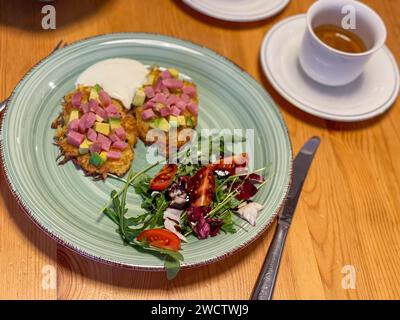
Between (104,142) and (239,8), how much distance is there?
0.76 metres

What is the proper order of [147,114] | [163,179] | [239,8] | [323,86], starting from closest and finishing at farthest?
[163,179], [147,114], [323,86], [239,8]

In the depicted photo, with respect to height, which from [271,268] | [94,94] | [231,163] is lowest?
[271,268]

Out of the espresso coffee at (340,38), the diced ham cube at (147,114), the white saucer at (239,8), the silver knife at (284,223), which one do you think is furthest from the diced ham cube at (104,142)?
the espresso coffee at (340,38)

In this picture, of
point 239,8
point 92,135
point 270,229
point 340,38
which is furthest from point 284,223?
point 239,8

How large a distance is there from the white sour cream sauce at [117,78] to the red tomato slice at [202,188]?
304 mm

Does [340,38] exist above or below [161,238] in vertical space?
above

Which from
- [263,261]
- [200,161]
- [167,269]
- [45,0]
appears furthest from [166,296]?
[45,0]

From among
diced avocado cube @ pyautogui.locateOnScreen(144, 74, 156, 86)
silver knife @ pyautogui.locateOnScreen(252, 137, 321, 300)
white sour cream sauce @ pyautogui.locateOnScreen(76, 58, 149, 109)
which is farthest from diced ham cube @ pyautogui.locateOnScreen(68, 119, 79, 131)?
silver knife @ pyautogui.locateOnScreen(252, 137, 321, 300)

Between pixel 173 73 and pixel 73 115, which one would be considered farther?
pixel 173 73

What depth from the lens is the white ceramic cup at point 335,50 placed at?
151 cm

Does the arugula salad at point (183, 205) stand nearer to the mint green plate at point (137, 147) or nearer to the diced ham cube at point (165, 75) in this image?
the mint green plate at point (137, 147)

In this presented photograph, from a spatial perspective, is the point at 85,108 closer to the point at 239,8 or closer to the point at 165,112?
the point at 165,112

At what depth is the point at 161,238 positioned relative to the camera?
1.16 metres
